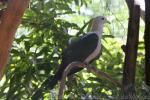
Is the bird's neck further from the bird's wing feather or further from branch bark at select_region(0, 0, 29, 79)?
branch bark at select_region(0, 0, 29, 79)

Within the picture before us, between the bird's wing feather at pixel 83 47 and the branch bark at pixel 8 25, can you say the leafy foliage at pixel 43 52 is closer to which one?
the bird's wing feather at pixel 83 47

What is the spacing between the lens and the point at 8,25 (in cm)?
112

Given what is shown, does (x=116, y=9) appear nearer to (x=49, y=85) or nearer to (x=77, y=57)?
(x=77, y=57)

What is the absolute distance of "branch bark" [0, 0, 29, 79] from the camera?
1.11 metres

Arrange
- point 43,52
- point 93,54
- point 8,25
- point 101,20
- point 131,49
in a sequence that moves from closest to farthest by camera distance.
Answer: point 8,25 < point 131,49 < point 43,52 < point 93,54 < point 101,20

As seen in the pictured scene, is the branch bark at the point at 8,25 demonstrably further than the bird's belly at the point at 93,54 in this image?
No

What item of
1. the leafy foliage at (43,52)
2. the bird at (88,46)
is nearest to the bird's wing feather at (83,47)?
the bird at (88,46)

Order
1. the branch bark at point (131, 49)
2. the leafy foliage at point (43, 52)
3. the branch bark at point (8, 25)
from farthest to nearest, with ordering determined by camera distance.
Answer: the leafy foliage at point (43, 52)
the branch bark at point (131, 49)
the branch bark at point (8, 25)

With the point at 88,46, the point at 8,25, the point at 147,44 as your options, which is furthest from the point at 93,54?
the point at 8,25

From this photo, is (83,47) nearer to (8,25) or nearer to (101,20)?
(101,20)

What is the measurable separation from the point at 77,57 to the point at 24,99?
472 mm

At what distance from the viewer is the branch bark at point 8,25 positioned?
1.11m

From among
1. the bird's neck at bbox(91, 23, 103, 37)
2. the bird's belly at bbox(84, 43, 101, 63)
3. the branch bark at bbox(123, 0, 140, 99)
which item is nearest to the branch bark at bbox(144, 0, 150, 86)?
the branch bark at bbox(123, 0, 140, 99)

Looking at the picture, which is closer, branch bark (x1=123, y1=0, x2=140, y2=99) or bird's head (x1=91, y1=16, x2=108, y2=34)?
branch bark (x1=123, y1=0, x2=140, y2=99)
